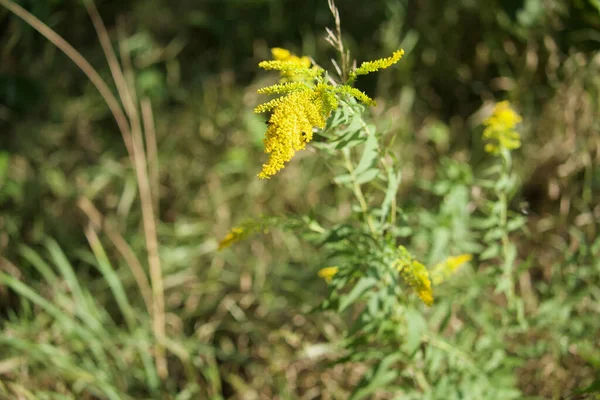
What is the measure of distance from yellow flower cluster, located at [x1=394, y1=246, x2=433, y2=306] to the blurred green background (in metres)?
0.50

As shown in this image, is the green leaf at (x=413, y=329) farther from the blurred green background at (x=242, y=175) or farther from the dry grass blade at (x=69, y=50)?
the dry grass blade at (x=69, y=50)

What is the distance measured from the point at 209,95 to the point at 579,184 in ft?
5.67

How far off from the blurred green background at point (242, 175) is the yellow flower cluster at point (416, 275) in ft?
1.64

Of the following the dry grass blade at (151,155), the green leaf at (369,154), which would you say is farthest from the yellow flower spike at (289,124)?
the dry grass blade at (151,155)

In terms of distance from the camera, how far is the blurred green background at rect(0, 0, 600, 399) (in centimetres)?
219

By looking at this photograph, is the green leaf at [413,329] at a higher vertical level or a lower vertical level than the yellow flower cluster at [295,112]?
lower

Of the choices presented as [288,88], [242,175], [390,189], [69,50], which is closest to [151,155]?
[242,175]

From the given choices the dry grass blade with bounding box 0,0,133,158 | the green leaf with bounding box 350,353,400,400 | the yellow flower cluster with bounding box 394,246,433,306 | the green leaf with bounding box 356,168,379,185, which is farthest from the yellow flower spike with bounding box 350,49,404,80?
the dry grass blade with bounding box 0,0,133,158

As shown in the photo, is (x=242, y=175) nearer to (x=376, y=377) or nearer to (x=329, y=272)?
(x=329, y=272)

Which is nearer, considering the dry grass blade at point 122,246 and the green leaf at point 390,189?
the green leaf at point 390,189

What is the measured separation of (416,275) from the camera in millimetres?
1339

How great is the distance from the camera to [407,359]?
163 centimetres

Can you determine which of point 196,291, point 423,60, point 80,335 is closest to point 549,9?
point 423,60

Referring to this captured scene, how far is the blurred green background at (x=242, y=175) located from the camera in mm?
2191
